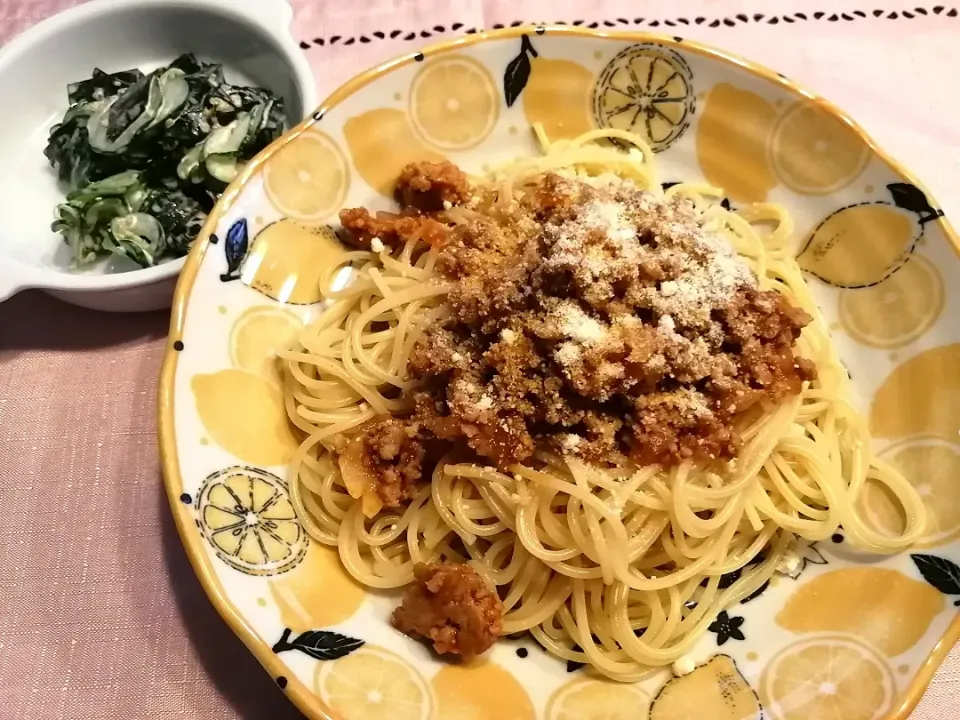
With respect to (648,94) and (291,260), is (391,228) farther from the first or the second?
(648,94)

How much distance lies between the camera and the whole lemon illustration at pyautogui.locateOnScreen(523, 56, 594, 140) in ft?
12.2

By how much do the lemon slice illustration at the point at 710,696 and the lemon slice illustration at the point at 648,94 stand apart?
2.43 m

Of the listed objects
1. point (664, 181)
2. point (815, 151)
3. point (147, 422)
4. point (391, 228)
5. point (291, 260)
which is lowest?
point (147, 422)

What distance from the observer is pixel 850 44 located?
4523 mm

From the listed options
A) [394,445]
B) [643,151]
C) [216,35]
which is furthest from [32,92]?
[643,151]

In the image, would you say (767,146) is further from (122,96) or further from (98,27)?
(98,27)

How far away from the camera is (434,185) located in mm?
3572

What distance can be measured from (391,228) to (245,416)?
1111 millimetres

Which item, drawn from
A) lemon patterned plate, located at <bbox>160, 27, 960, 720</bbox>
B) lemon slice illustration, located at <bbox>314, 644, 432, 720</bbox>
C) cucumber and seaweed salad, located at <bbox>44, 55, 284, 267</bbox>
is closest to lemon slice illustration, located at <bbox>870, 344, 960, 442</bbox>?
lemon patterned plate, located at <bbox>160, 27, 960, 720</bbox>

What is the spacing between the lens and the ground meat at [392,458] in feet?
10.1

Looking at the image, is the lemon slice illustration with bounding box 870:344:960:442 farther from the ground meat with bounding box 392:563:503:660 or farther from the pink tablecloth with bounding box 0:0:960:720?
the ground meat with bounding box 392:563:503:660

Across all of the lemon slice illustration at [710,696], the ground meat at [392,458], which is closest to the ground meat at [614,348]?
the ground meat at [392,458]

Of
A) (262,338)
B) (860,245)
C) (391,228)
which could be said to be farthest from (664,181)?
(262,338)

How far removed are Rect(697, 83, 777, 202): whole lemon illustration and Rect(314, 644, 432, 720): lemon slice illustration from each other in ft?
8.76
